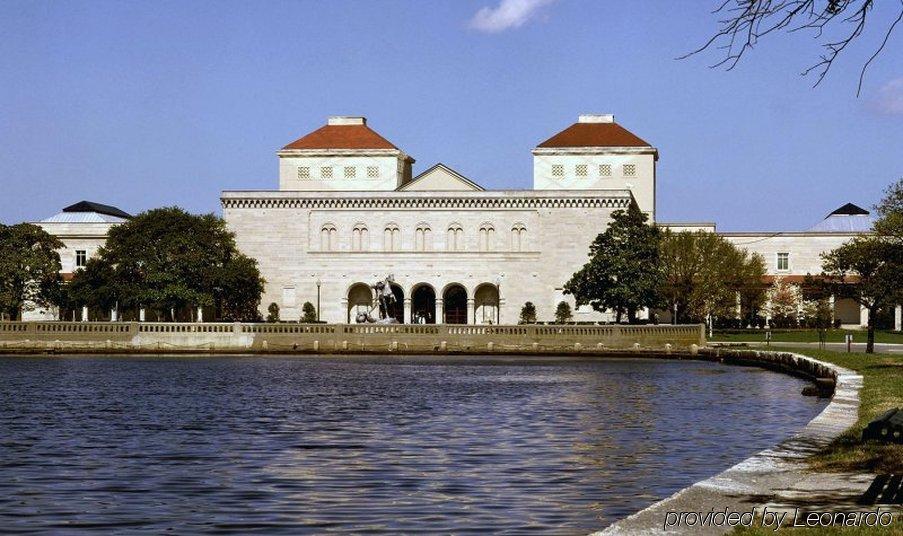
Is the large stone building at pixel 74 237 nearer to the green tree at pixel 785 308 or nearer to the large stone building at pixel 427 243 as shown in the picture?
the large stone building at pixel 427 243

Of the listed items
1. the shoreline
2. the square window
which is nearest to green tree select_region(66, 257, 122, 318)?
the shoreline

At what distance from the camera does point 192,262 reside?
94.4 metres

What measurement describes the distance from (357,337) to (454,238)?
38573mm

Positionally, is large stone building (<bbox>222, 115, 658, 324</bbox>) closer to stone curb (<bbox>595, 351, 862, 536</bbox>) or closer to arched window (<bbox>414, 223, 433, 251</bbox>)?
arched window (<bbox>414, 223, 433, 251</bbox>)

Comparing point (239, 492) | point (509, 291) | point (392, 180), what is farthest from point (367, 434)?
point (392, 180)

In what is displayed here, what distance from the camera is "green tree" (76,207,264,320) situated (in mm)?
93438

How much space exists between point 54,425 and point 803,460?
61.7 ft

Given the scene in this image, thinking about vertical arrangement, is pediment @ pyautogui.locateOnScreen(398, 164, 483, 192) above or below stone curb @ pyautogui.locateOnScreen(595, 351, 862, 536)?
above

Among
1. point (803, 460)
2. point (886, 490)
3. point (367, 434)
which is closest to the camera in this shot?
point (886, 490)

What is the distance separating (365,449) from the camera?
79.2ft

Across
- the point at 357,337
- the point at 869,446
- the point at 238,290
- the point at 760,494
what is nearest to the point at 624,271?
the point at 357,337

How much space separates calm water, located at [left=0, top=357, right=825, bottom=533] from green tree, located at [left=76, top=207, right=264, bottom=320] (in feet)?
145

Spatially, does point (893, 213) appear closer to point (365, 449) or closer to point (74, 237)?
point (365, 449)

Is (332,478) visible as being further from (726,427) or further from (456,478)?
(726,427)
